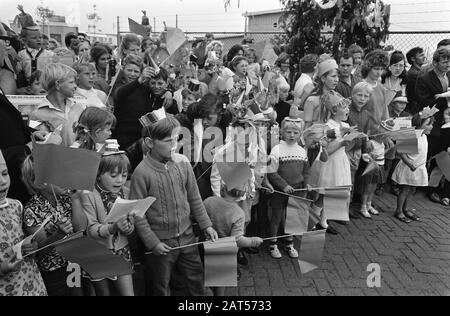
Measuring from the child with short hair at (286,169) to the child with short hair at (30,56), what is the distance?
3.10 m

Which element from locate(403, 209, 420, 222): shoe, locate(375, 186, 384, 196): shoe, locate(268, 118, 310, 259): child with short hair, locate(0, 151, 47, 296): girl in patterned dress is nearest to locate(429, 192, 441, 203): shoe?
locate(375, 186, 384, 196): shoe

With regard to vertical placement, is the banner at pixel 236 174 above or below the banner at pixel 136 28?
below

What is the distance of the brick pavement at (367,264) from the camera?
3578 mm

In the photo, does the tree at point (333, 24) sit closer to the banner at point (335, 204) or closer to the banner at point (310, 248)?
the banner at point (335, 204)

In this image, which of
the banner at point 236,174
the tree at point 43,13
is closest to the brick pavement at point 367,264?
the banner at point 236,174

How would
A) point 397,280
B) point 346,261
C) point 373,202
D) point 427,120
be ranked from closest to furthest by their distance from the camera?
point 397,280, point 346,261, point 427,120, point 373,202

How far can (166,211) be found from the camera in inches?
110

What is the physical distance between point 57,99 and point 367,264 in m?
3.31

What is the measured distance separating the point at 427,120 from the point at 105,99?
391 centimetres

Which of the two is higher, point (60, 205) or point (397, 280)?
point (60, 205)

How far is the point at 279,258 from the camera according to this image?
13.5 feet
